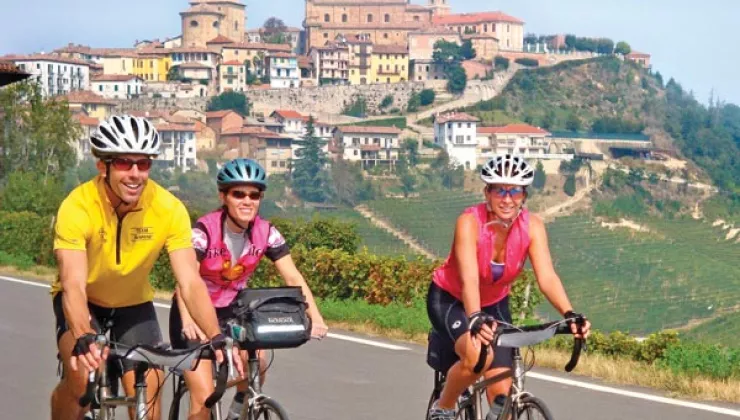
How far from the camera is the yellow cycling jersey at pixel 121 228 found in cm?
486

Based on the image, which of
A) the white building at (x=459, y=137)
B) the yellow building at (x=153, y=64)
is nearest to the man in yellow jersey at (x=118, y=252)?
the white building at (x=459, y=137)

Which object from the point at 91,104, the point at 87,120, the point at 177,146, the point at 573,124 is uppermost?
the point at 91,104

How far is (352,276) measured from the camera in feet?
50.7

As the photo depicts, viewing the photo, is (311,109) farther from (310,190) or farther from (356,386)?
(356,386)

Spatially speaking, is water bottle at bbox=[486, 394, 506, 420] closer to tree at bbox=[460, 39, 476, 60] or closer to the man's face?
the man's face

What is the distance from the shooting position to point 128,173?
480cm

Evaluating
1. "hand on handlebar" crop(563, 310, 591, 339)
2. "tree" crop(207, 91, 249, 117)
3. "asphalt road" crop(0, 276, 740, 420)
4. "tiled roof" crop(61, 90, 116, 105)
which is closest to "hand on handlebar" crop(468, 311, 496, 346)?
"hand on handlebar" crop(563, 310, 591, 339)

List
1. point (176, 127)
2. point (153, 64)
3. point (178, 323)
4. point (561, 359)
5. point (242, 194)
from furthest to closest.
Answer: point (153, 64) < point (176, 127) < point (561, 359) < point (178, 323) < point (242, 194)

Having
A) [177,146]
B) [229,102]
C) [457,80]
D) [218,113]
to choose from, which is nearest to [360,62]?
[457,80]

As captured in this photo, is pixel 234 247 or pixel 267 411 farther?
pixel 234 247

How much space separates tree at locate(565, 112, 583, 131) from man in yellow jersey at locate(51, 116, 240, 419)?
174m

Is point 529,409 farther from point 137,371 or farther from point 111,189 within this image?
point 111,189

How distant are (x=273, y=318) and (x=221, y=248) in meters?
0.71

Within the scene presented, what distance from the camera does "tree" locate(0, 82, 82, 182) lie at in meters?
37.7
